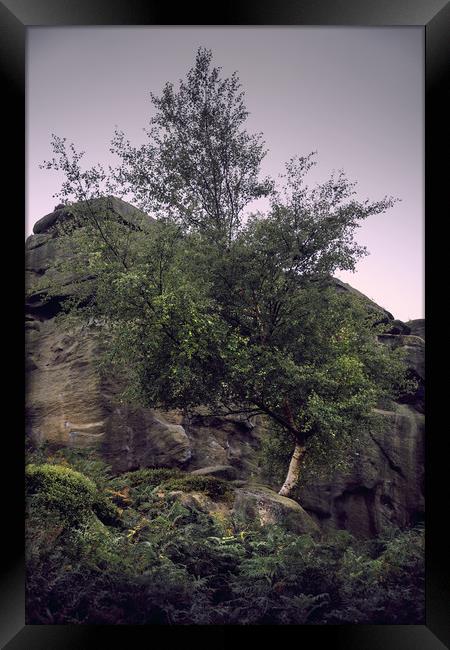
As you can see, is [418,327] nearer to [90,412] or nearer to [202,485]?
[202,485]

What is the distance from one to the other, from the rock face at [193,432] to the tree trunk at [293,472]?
18 cm

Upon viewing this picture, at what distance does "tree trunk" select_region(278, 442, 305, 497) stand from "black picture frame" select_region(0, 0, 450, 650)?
6.10 feet

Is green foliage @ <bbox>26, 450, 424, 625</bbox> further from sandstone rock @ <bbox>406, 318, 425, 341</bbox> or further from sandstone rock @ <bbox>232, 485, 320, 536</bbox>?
sandstone rock @ <bbox>406, 318, 425, 341</bbox>

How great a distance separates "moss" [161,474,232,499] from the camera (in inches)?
Result: 303

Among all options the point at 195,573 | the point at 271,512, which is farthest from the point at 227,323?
the point at 195,573

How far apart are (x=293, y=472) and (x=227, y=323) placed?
2569mm

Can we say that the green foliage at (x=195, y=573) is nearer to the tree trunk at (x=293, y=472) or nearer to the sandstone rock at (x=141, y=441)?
the tree trunk at (x=293, y=472)

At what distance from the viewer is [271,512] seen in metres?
7.50

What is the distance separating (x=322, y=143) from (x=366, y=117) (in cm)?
79

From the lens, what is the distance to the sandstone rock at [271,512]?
745cm

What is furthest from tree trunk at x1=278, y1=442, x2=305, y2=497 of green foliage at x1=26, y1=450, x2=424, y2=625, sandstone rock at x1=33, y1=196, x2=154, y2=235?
sandstone rock at x1=33, y1=196, x2=154, y2=235

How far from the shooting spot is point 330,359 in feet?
25.8
